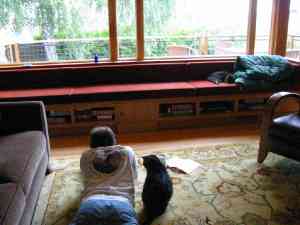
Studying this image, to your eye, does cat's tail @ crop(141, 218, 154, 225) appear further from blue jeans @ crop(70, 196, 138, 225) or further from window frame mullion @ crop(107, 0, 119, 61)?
window frame mullion @ crop(107, 0, 119, 61)

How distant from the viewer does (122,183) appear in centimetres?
195

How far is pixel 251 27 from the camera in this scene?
169 inches

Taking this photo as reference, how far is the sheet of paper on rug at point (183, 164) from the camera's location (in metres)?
2.67

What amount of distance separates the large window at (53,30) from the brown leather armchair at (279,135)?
225 cm

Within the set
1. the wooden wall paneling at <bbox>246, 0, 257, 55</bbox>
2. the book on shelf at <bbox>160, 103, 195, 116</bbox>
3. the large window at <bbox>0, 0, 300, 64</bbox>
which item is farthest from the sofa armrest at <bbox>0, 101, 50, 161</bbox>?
the wooden wall paneling at <bbox>246, 0, 257, 55</bbox>

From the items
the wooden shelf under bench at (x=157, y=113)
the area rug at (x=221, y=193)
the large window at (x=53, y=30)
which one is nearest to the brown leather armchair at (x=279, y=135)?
the area rug at (x=221, y=193)

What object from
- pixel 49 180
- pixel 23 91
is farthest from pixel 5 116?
pixel 23 91

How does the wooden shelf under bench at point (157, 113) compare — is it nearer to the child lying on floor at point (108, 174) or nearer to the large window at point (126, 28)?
the large window at point (126, 28)

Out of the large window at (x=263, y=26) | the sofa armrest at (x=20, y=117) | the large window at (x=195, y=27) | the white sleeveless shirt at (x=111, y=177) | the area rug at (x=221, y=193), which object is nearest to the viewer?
the white sleeveless shirt at (x=111, y=177)

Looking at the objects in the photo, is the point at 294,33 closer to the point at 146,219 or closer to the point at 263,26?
the point at 263,26

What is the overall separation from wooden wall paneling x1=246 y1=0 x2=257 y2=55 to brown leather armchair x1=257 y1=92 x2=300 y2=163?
5.73 feet

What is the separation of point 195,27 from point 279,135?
7.28 feet

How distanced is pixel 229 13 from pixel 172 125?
179 cm

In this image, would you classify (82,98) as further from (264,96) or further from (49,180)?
(264,96)
